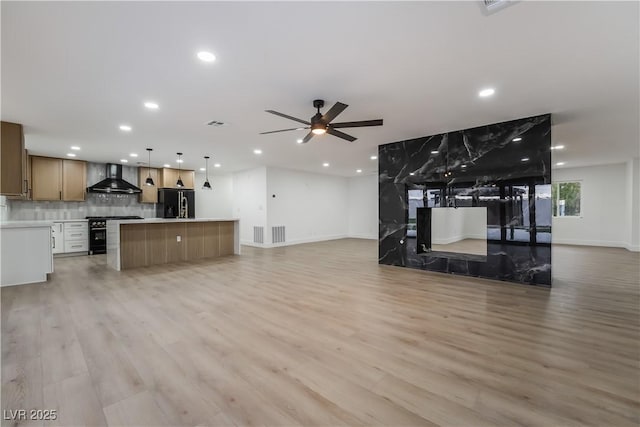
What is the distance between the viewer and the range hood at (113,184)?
769 centimetres

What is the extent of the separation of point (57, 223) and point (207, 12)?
8042 mm

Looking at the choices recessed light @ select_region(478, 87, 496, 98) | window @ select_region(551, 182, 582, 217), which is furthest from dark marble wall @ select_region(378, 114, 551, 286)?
window @ select_region(551, 182, 582, 217)

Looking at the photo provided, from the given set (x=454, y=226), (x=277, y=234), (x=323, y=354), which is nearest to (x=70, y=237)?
(x=277, y=234)

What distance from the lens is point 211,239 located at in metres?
7.07

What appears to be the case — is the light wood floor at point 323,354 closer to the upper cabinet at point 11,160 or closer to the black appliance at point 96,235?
the upper cabinet at point 11,160

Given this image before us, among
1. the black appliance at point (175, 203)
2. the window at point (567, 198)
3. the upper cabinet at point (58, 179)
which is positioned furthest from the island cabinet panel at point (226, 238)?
the window at point (567, 198)

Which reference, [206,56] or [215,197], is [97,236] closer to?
[215,197]

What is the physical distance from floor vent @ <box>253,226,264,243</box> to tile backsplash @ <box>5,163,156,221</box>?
3.49 m

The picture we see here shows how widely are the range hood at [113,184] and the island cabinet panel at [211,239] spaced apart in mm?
3133

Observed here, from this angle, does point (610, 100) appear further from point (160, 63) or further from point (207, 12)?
point (160, 63)

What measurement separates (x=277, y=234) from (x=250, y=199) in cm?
159

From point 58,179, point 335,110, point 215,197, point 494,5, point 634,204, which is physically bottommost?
point 634,204

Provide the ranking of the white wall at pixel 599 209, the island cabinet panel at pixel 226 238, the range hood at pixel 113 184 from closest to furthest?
the island cabinet panel at pixel 226 238, the range hood at pixel 113 184, the white wall at pixel 599 209

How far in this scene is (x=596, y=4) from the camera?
197cm
